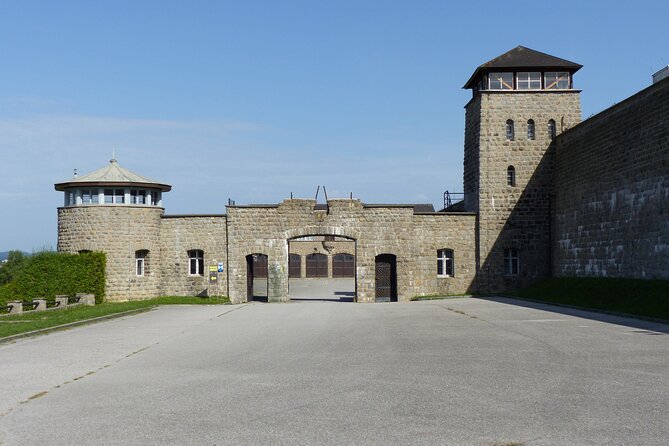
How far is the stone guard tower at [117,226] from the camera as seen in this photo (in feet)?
108

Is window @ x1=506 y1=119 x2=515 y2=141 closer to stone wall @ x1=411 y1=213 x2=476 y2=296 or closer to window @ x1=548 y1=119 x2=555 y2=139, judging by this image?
window @ x1=548 y1=119 x2=555 y2=139

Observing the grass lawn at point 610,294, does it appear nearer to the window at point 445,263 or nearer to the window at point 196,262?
the window at point 445,263

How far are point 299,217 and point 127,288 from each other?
854cm

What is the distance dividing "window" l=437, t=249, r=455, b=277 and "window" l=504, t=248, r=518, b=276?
2.62 meters

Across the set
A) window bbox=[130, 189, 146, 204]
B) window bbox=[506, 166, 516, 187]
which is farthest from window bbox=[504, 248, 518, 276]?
window bbox=[130, 189, 146, 204]

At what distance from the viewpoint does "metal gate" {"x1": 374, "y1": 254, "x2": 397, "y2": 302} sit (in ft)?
114

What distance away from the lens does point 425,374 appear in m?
10.2

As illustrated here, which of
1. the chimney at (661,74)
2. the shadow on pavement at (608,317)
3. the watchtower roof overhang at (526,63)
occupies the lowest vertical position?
the shadow on pavement at (608,317)

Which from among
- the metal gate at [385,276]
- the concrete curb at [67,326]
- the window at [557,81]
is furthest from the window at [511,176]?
the concrete curb at [67,326]

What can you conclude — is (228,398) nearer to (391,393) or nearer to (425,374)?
(391,393)

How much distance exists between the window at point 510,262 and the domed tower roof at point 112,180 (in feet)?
54.6

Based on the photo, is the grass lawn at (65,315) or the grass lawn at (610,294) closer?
the grass lawn at (65,315)

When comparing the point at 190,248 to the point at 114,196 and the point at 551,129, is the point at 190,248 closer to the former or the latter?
the point at 114,196

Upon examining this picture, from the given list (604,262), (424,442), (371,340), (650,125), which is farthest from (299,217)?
(424,442)
